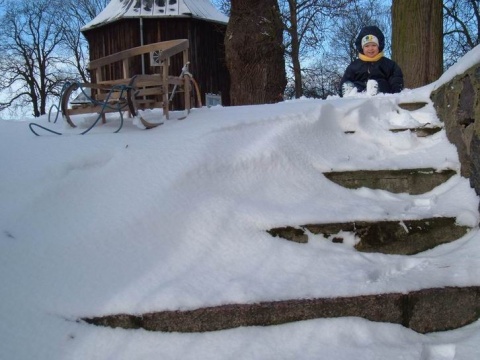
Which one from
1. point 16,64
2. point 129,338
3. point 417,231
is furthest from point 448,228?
point 16,64

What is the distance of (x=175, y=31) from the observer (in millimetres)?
15133

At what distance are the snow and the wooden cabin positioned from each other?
40.5ft

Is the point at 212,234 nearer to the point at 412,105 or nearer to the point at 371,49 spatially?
the point at 412,105

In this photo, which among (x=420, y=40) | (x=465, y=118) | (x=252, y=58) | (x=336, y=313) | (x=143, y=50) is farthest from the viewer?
(x=252, y=58)

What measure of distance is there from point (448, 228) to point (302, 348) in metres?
1.14

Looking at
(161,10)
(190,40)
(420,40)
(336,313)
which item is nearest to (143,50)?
(336,313)

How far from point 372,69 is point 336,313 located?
369cm

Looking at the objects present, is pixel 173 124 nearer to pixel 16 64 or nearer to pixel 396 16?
pixel 396 16

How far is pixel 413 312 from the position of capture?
1.91 m

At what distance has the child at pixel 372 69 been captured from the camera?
4.82 metres

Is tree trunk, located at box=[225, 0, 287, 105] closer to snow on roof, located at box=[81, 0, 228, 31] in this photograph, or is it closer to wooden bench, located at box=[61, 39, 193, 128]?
wooden bench, located at box=[61, 39, 193, 128]

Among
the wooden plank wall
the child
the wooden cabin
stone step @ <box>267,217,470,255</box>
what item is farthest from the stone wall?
the wooden cabin

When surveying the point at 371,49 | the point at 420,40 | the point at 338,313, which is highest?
the point at 420,40

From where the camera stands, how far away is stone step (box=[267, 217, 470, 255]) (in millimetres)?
2318
